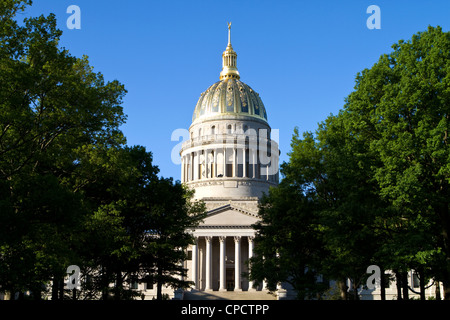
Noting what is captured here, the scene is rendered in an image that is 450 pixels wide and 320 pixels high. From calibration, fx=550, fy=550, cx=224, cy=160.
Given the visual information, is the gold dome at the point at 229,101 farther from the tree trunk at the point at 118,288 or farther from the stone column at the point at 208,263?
the tree trunk at the point at 118,288

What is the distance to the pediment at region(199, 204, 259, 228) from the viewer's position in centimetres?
8359

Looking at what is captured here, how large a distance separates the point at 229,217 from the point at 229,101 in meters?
35.2

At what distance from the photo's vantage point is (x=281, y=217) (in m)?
43.1

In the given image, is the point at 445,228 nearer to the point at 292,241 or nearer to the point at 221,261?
the point at 292,241

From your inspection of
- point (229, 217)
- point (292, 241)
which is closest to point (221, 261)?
point (229, 217)

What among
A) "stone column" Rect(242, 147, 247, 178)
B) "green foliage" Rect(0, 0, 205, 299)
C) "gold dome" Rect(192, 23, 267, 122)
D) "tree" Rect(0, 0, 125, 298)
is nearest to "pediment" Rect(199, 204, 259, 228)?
"stone column" Rect(242, 147, 247, 178)

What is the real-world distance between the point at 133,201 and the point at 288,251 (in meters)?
12.4

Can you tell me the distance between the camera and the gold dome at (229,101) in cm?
11250

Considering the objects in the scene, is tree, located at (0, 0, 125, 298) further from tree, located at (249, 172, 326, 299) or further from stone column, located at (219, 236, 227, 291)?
stone column, located at (219, 236, 227, 291)

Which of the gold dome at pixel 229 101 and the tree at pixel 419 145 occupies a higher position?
the gold dome at pixel 229 101

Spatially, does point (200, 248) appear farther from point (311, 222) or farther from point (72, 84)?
point (72, 84)

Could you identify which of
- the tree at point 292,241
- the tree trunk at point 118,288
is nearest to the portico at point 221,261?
the tree at point 292,241

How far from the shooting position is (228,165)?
351ft
